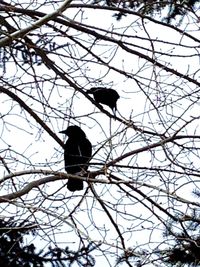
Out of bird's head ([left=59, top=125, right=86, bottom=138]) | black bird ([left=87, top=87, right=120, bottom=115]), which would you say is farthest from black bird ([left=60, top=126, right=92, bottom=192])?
black bird ([left=87, top=87, right=120, bottom=115])

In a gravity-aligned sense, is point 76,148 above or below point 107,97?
below

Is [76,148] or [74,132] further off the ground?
[74,132]

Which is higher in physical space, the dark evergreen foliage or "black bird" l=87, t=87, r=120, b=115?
"black bird" l=87, t=87, r=120, b=115

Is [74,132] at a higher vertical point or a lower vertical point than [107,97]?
lower

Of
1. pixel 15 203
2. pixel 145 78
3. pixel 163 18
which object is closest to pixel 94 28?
pixel 145 78

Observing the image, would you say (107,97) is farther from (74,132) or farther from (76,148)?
(76,148)

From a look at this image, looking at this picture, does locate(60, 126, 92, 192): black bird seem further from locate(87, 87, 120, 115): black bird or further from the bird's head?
locate(87, 87, 120, 115): black bird

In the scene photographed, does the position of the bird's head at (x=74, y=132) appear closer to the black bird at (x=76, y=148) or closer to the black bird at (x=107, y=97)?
the black bird at (x=76, y=148)

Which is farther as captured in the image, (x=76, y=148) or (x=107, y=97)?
(x=107, y=97)

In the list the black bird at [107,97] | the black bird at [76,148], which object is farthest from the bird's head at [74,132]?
the black bird at [107,97]

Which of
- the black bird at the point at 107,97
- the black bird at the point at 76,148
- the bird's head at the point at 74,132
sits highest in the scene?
the black bird at the point at 107,97

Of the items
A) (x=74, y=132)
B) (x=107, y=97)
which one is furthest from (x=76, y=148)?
(x=107, y=97)

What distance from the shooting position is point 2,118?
18.6 ft

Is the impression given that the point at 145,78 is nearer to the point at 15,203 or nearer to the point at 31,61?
the point at 31,61
